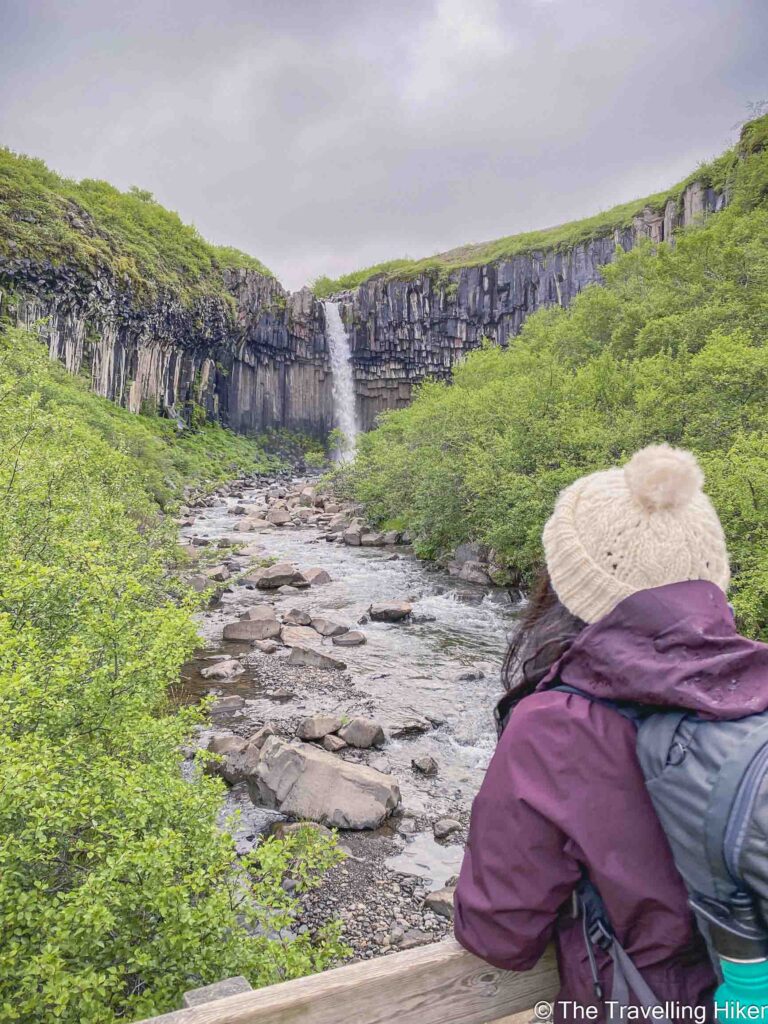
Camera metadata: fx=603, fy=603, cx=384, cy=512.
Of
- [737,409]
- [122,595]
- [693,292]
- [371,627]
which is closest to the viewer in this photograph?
[122,595]

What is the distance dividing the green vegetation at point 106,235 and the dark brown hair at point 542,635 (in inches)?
1904

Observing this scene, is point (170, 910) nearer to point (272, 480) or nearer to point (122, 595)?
point (122, 595)

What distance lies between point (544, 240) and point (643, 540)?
72.4 metres

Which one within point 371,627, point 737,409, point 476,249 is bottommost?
point 371,627

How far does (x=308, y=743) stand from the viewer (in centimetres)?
936

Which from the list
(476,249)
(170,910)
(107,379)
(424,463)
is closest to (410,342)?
(476,249)

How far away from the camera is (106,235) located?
52.0 meters

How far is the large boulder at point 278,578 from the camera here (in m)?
19.6

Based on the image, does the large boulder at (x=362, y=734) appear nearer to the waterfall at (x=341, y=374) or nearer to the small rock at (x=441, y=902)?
the small rock at (x=441, y=902)

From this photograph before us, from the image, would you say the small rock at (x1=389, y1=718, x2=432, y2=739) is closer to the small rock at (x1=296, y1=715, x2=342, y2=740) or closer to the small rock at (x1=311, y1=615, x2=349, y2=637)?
the small rock at (x1=296, y1=715, x2=342, y2=740)

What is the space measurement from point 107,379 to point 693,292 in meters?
44.0

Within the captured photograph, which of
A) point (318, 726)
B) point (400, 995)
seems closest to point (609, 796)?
point (400, 995)

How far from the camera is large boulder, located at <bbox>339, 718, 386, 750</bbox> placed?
9.58 m

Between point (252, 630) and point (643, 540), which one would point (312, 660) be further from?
point (643, 540)
